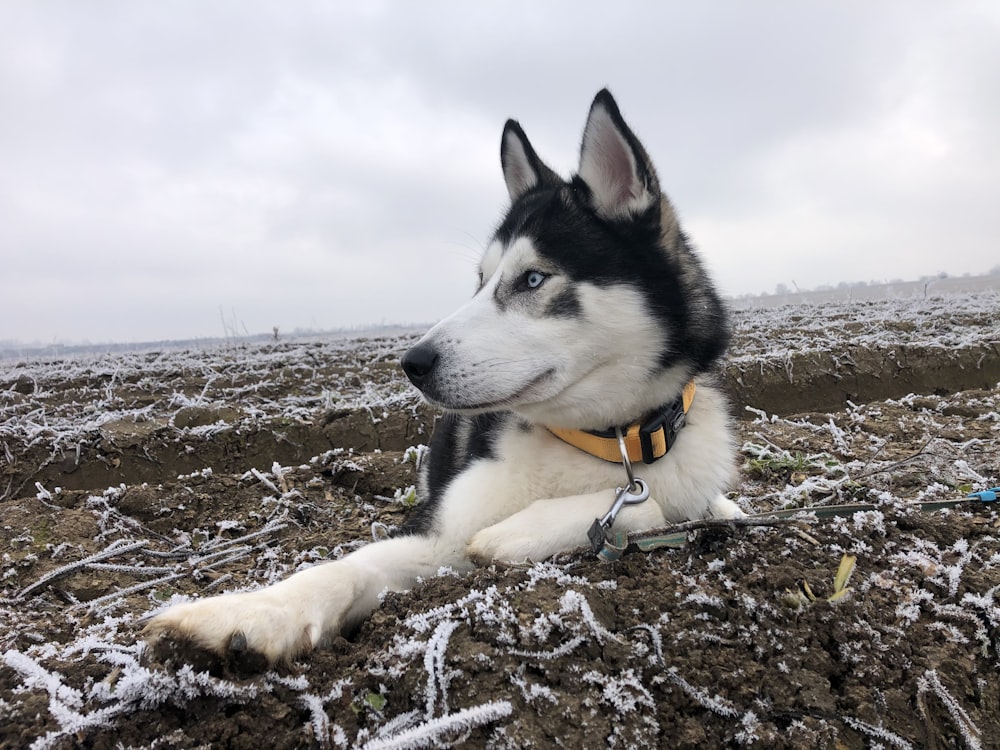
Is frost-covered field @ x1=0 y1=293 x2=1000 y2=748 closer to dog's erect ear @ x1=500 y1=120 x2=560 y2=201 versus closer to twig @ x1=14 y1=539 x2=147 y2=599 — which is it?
twig @ x1=14 y1=539 x2=147 y2=599

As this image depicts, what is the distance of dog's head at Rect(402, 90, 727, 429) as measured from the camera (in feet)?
7.13

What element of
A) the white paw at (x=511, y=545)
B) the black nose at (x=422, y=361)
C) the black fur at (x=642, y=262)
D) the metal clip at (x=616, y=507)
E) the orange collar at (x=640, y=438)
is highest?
the black fur at (x=642, y=262)

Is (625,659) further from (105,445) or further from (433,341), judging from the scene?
(105,445)

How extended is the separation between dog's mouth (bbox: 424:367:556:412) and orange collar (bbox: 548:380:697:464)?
0.28 meters

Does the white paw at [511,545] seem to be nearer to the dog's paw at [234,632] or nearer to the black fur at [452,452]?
the black fur at [452,452]

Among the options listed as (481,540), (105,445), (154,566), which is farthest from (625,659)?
(105,445)

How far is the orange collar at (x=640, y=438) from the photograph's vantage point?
225 cm

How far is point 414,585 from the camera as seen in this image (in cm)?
211

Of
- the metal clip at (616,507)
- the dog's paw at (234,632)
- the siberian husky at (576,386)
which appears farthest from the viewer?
the siberian husky at (576,386)

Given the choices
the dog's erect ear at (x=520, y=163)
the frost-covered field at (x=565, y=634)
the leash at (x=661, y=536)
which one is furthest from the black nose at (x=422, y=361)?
the dog's erect ear at (x=520, y=163)

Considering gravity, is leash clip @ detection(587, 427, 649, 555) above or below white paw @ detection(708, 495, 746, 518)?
above

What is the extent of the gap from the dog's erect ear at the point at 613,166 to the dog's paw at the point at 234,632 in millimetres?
2048

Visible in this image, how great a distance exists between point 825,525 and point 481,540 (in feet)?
4.31

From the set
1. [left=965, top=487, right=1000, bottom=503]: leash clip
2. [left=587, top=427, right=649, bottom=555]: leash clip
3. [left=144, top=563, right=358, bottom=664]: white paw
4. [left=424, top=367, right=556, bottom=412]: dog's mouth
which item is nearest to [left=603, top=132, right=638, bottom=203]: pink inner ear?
[left=424, top=367, right=556, bottom=412]: dog's mouth
